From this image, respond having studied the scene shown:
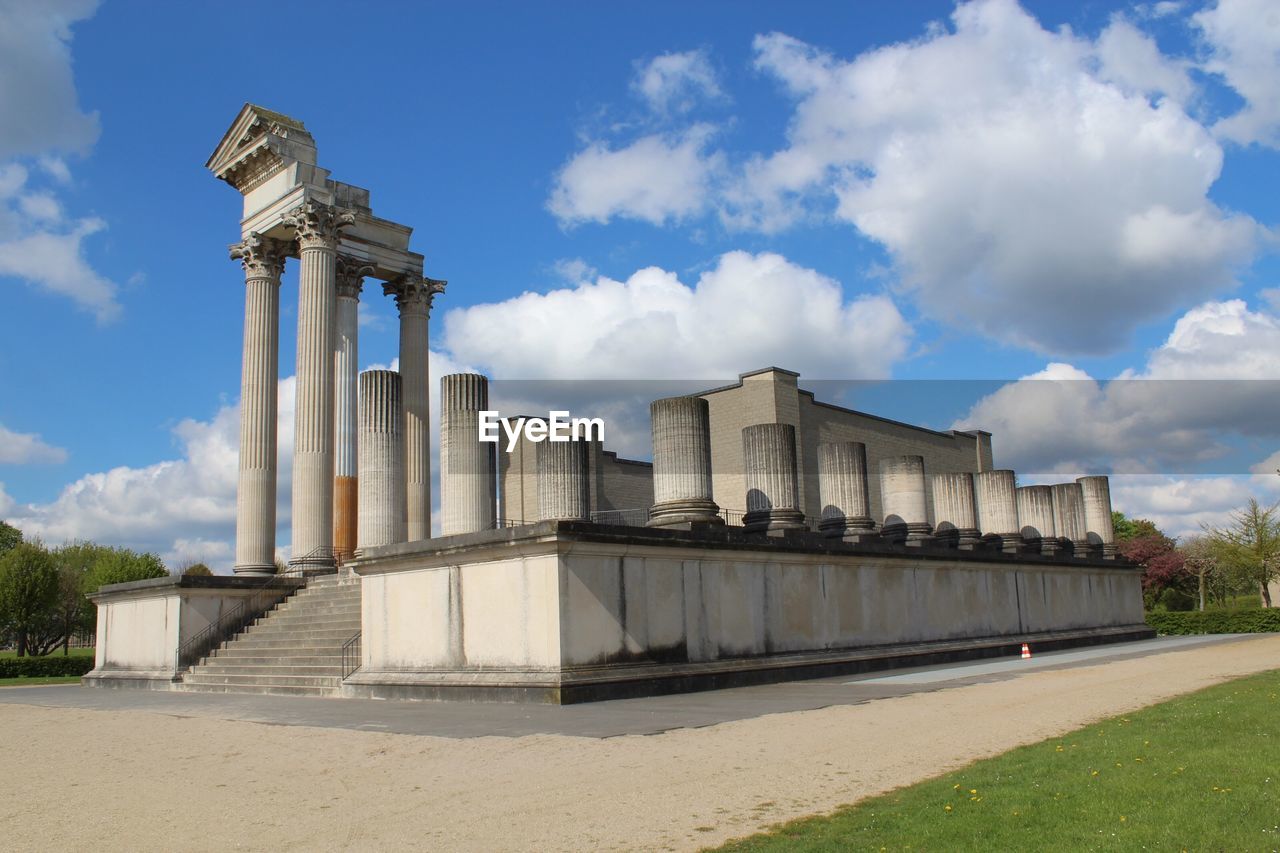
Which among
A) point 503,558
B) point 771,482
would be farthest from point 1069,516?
point 503,558

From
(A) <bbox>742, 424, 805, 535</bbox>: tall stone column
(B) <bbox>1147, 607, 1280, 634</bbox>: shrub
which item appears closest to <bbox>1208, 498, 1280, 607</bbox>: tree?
(B) <bbox>1147, 607, 1280, 634</bbox>: shrub

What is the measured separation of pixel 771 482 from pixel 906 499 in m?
8.34

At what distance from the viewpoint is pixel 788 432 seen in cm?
2511

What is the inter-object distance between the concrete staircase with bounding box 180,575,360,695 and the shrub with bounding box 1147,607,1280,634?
120 feet

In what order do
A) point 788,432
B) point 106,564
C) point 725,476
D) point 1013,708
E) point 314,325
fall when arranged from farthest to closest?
1. point 106,564
2. point 725,476
3. point 314,325
4. point 788,432
5. point 1013,708

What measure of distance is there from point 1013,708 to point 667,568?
713cm

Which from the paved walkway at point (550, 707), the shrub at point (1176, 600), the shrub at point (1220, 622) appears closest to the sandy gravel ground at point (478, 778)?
the paved walkway at point (550, 707)

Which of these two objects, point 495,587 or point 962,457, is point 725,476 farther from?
point 495,587

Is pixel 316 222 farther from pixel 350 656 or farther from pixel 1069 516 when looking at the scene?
pixel 1069 516

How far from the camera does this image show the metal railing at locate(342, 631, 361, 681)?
68.5 feet

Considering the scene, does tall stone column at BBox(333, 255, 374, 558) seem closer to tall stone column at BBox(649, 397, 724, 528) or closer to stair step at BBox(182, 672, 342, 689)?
stair step at BBox(182, 672, 342, 689)

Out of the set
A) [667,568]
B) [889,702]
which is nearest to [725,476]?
[667,568]

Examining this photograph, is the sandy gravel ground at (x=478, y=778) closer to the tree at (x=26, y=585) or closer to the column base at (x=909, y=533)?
the column base at (x=909, y=533)

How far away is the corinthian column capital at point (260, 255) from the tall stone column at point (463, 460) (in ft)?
28.4
